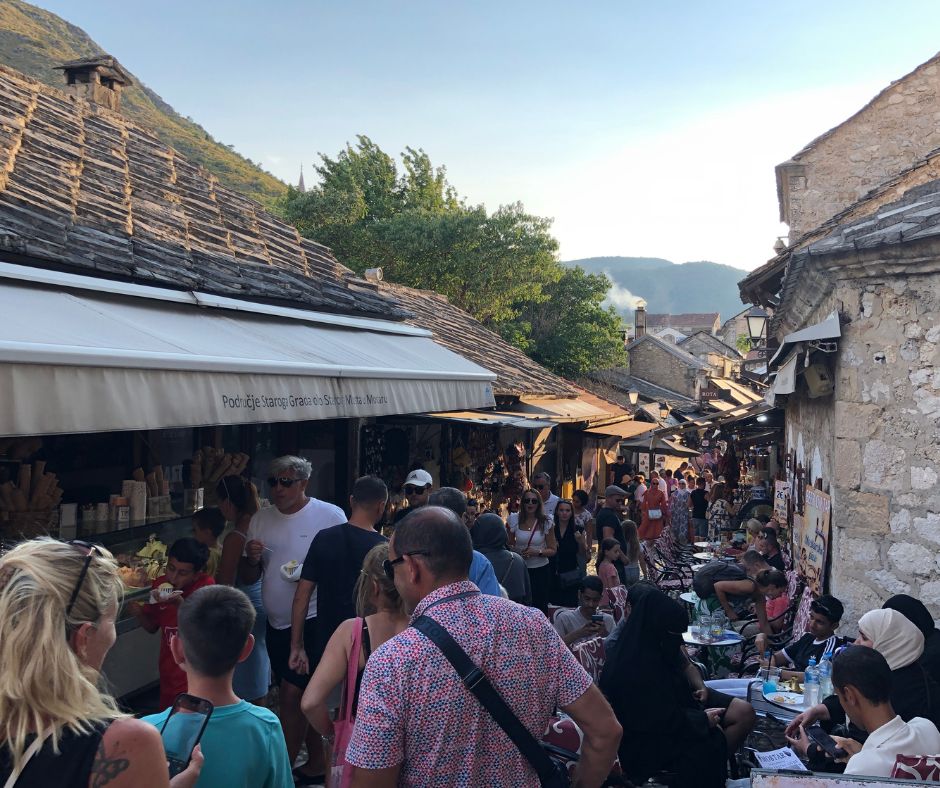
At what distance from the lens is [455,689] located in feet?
7.14

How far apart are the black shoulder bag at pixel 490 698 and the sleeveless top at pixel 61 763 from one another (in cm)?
84

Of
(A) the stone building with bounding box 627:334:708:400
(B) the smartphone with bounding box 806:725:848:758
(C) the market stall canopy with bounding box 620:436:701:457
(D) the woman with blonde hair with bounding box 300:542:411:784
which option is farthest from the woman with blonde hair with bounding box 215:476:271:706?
(A) the stone building with bounding box 627:334:708:400

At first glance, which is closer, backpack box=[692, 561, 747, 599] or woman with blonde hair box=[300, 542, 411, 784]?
woman with blonde hair box=[300, 542, 411, 784]

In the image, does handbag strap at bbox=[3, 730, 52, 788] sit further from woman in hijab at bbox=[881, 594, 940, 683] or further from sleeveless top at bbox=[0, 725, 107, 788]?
woman in hijab at bbox=[881, 594, 940, 683]

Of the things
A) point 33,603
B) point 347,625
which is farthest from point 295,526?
point 33,603

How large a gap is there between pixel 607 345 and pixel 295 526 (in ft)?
100

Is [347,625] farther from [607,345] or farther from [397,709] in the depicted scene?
[607,345]

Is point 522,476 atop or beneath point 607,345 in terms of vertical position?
beneath

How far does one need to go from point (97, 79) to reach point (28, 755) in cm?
997

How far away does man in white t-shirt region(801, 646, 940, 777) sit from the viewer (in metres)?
Answer: 3.36

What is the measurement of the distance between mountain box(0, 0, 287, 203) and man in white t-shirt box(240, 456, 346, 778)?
51947 mm

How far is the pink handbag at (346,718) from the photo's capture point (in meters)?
2.87

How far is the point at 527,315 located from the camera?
34.6 m

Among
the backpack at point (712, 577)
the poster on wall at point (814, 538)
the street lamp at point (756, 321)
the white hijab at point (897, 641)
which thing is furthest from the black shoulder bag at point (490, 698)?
the street lamp at point (756, 321)
